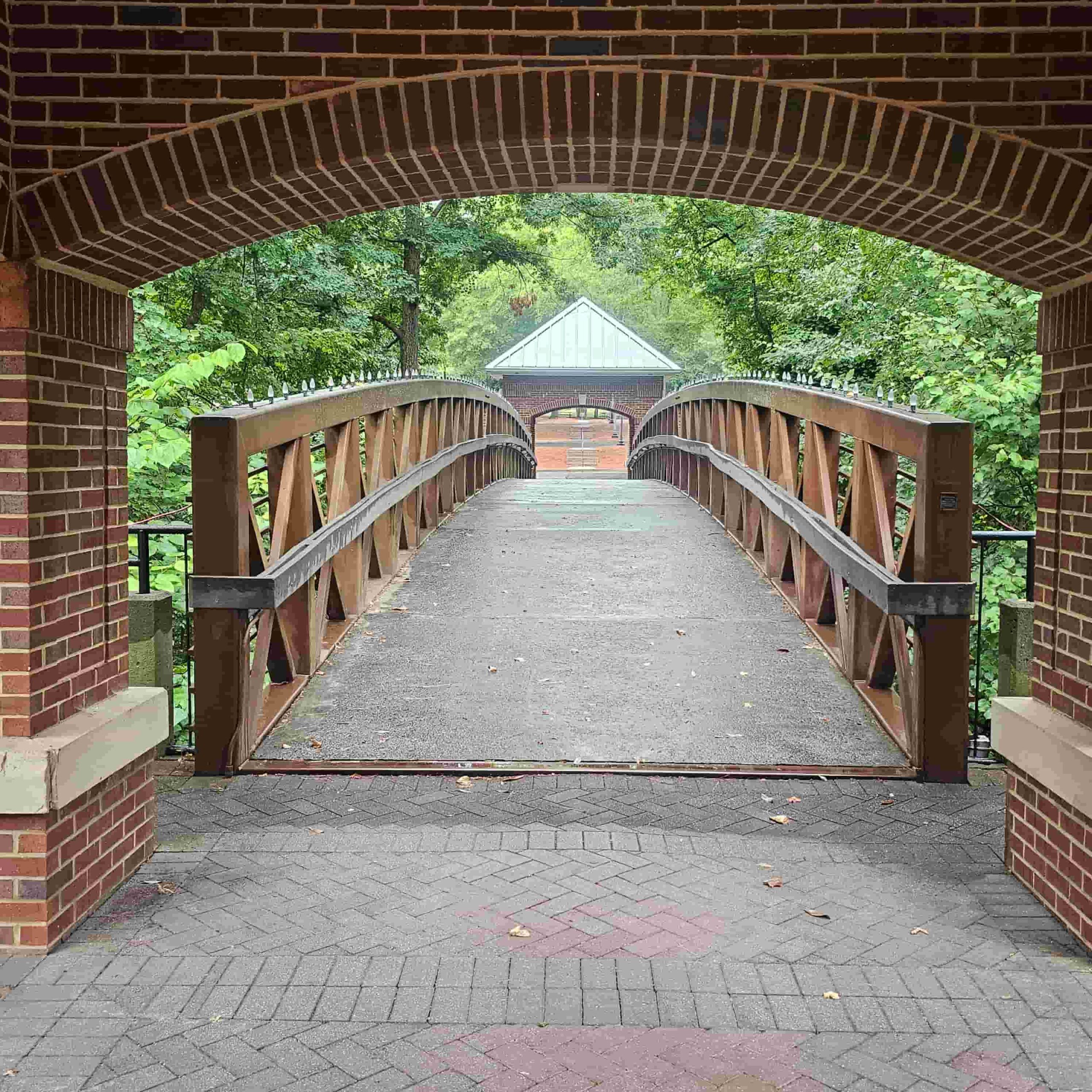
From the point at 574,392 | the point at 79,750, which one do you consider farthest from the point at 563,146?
the point at 574,392

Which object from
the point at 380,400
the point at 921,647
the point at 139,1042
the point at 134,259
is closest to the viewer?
the point at 139,1042

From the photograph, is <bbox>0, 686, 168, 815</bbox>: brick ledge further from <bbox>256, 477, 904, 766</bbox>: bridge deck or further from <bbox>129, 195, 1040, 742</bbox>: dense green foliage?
<bbox>129, 195, 1040, 742</bbox>: dense green foliage

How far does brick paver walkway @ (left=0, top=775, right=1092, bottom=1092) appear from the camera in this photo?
11.7 feet

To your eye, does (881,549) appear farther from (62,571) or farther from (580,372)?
(580,372)

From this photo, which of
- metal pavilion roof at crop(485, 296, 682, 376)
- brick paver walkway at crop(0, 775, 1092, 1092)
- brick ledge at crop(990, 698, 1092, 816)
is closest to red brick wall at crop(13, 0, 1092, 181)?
brick ledge at crop(990, 698, 1092, 816)

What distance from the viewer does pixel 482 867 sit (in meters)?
5.06

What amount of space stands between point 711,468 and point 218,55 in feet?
35.9

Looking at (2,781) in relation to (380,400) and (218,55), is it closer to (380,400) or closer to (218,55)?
(218,55)

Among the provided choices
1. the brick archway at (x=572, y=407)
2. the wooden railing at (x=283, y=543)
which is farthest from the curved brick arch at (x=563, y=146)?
the brick archway at (x=572, y=407)

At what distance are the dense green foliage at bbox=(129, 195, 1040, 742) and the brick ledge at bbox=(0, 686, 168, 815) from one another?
406 cm

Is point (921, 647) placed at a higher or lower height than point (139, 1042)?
higher

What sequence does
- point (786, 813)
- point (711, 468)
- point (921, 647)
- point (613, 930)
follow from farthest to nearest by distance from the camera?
point (711, 468) < point (921, 647) < point (786, 813) < point (613, 930)

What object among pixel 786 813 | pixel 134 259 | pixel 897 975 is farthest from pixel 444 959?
pixel 134 259

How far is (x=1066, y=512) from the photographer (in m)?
4.92
